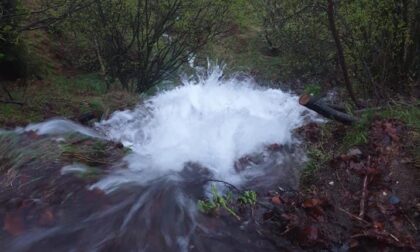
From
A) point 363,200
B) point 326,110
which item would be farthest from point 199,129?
point 363,200

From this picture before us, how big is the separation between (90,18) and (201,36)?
2458 millimetres

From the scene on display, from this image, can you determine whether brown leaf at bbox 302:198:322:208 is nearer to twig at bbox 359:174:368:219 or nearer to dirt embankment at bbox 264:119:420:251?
dirt embankment at bbox 264:119:420:251

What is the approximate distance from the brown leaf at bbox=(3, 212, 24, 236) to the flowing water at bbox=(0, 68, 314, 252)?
90 millimetres

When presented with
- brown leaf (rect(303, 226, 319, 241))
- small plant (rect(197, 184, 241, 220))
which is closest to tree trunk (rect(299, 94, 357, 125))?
small plant (rect(197, 184, 241, 220))

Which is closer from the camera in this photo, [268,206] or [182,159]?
[268,206]

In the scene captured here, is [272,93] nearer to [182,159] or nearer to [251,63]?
[182,159]

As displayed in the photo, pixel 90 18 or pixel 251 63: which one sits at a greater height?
pixel 251 63

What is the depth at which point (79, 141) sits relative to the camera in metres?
5.97

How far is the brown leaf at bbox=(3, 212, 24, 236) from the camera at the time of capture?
4344 millimetres

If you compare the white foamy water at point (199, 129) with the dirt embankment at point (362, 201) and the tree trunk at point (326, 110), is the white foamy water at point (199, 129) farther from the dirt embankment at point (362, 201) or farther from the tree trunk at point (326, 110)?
the dirt embankment at point (362, 201)

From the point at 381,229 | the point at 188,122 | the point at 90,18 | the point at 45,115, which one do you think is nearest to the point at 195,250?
the point at 381,229

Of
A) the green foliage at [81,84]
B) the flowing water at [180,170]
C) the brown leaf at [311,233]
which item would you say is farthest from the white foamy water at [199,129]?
the green foliage at [81,84]

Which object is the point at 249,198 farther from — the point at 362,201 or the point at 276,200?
the point at 362,201

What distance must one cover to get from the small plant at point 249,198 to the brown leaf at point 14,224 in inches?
78.3
